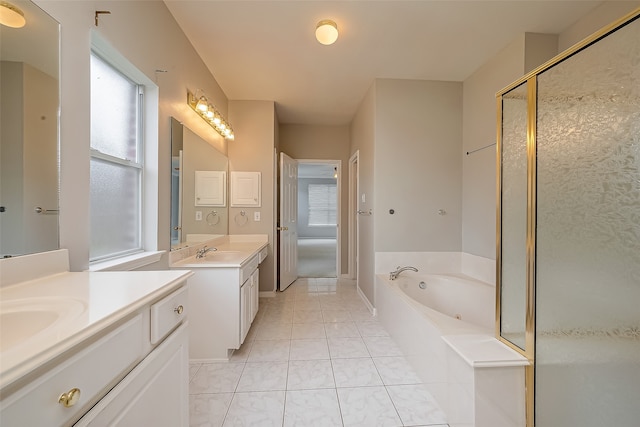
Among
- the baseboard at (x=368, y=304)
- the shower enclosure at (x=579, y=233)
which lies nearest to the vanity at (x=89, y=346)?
the shower enclosure at (x=579, y=233)

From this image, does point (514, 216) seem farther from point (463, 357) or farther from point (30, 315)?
point (30, 315)

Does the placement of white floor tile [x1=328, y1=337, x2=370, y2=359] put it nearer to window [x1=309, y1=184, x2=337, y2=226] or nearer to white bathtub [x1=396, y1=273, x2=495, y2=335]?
white bathtub [x1=396, y1=273, x2=495, y2=335]

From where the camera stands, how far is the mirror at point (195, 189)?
6.70 feet

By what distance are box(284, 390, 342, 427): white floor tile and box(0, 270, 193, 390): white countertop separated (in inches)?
40.6

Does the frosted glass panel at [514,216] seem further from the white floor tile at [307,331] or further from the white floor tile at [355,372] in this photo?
the white floor tile at [307,331]

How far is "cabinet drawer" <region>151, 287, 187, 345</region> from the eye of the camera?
868 mm

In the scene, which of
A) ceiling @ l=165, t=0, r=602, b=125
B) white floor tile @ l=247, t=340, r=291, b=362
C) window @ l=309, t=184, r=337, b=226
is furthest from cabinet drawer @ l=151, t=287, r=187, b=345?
window @ l=309, t=184, r=337, b=226

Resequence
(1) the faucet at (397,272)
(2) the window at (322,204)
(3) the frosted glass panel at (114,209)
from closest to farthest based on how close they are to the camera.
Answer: (3) the frosted glass panel at (114,209)
(1) the faucet at (397,272)
(2) the window at (322,204)

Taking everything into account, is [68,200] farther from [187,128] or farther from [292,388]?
[292,388]

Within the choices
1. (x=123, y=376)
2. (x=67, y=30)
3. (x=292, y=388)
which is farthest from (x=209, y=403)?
(x=67, y=30)

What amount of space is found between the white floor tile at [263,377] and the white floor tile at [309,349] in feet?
0.47

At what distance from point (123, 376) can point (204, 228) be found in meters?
1.99

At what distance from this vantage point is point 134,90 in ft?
5.55

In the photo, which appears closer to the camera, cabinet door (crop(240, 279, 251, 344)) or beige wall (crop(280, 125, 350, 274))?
cabinet door (crop(240, 279, 251, 344))
